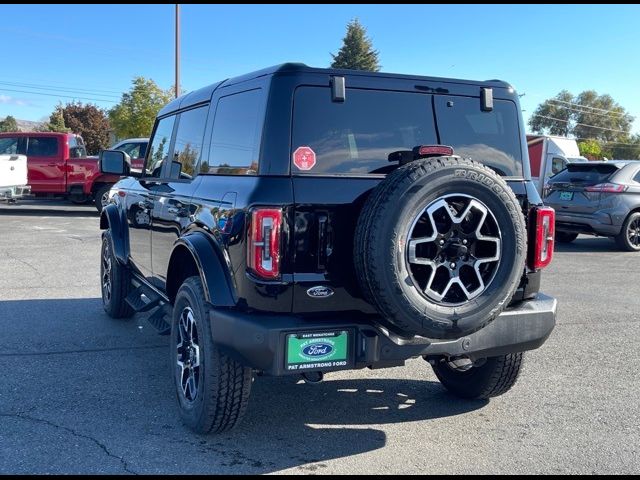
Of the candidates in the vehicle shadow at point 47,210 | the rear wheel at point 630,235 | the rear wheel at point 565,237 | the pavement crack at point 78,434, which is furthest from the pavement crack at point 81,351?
the vehicle shadow at point 47,210

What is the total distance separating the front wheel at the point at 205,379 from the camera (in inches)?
142

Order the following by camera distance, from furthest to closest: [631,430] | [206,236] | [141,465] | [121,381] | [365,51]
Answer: [365,51], [121,381], [631,430], [206,236], [141,465]

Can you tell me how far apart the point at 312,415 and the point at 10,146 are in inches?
612

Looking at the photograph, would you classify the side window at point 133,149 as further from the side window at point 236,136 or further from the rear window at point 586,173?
the side window at point 236,136

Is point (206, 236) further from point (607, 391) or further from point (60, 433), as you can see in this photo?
point (607, 391)

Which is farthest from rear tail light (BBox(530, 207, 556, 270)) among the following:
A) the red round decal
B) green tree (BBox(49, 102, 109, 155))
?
green tree (BBox(49, 102, 109, 155))

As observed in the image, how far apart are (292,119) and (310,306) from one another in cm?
98

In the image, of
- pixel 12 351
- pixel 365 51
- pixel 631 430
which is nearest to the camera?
pixel 631 430

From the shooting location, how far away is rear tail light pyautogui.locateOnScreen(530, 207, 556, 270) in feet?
13.1

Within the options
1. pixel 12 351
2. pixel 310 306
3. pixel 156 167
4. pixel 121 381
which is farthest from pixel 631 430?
pixel 12 351

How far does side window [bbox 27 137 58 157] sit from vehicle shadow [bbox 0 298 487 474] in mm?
12307

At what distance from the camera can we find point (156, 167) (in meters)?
5.45

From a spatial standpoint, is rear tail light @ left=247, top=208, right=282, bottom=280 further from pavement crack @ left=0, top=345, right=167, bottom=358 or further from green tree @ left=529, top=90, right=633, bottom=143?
green tree @ left=529, top=90, right=633, bottom=143

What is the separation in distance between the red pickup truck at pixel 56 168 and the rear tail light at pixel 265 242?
14.5 m
